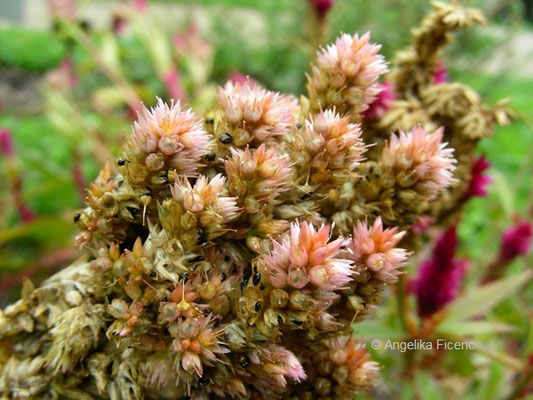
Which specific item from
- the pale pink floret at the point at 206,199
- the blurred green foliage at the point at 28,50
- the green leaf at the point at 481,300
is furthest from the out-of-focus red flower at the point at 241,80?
the blurred green foliage at the point at 28,50

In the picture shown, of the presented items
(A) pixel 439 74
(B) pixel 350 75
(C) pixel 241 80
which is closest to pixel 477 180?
(A) pixel 439 74

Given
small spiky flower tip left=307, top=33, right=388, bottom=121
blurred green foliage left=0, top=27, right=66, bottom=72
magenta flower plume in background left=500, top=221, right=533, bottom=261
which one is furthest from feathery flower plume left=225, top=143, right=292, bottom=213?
blurred green foliage left=0, top=27, right=66, bottom=72

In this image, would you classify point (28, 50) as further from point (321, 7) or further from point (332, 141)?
point (332, 141)

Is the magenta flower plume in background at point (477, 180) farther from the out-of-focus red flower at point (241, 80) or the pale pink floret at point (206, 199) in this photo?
the pale pink floret at point (206, 199)

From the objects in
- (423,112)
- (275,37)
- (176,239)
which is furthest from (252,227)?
(275,37)

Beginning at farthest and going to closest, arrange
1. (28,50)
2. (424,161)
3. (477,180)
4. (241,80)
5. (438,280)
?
(28,50) → (241,80) → (438,280) → (477,180) → (424,161)

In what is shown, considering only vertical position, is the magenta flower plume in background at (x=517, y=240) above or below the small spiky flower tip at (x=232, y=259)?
above

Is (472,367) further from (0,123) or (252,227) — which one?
(0,123)
